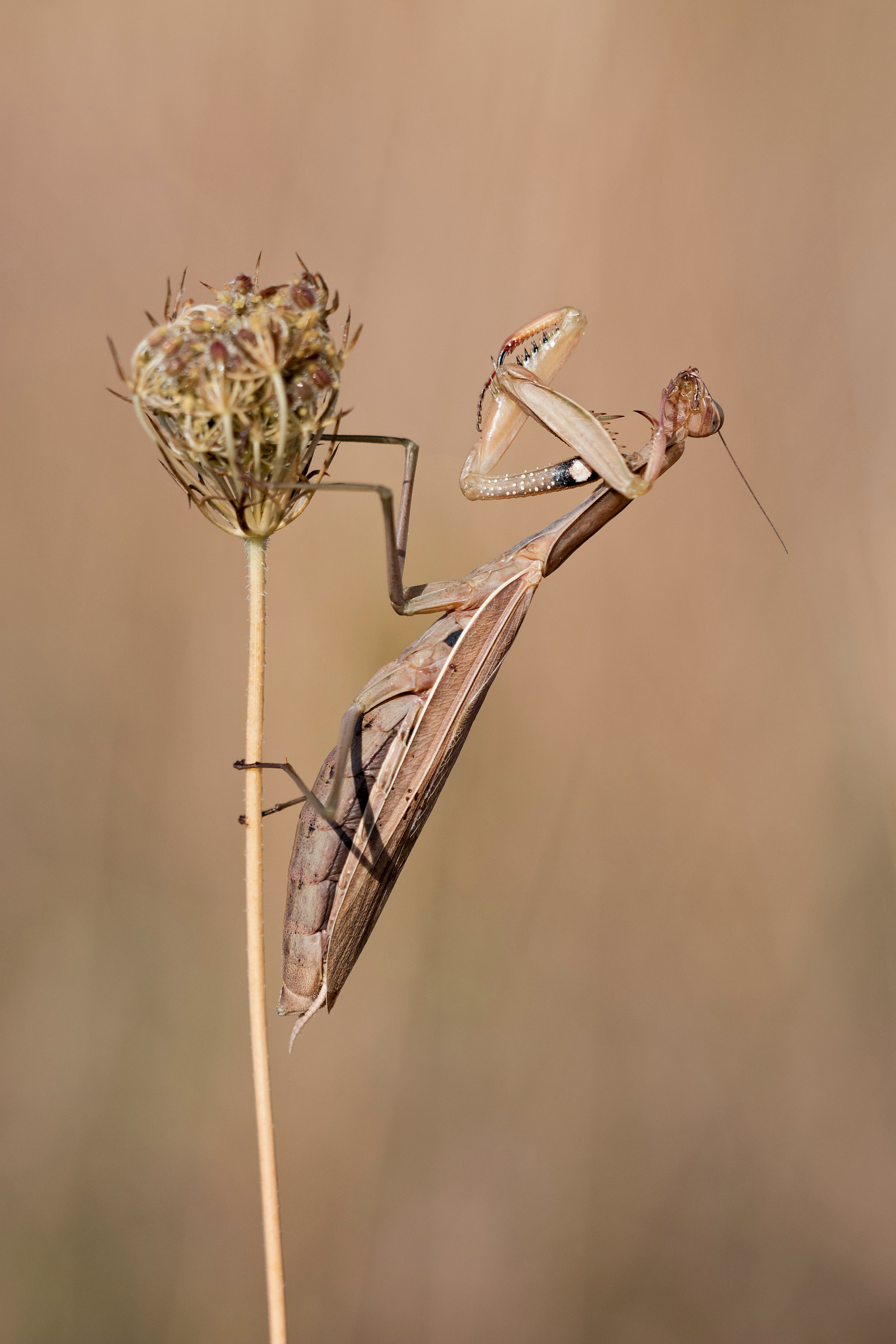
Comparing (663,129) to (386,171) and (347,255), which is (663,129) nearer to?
(386,171)

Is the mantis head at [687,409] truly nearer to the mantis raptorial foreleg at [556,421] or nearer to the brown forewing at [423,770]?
the mantis raptorial foreleg at [556,421]

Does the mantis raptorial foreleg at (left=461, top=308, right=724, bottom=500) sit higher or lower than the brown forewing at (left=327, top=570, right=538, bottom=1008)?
higher

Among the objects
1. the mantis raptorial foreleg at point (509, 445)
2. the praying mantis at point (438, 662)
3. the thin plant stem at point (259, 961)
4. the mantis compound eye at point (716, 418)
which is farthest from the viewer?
the mantis compound eye at point (716, 418)

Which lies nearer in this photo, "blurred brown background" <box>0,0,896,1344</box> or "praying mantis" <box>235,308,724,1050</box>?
"praying mantis" <box>235,308,724,1050</box>

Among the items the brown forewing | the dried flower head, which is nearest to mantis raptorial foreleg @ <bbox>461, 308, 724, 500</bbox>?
the brown forewing

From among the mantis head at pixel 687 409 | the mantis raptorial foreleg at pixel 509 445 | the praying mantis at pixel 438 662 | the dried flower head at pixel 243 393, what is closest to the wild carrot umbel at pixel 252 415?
the dried flower head at pixel 243 393

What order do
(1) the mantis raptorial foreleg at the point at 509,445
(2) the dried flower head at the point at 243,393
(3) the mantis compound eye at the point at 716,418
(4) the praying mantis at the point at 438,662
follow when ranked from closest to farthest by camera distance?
(2) the dried flower head at the point at 243,393, (4) the praying mantis at the point at 438,662, (1) the mantis raptorial foreleg at the point at 509,445, (3) the mantis compound eye at the point at 716,418

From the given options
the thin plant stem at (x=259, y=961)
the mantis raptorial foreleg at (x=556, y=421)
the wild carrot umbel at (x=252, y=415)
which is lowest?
the thin plant stem at (x=259, y=961)

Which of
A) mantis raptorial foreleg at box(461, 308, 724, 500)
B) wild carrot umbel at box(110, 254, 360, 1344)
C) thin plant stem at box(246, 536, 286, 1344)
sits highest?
mantis raptorial foreleg at box(461, 308, 724, 500)

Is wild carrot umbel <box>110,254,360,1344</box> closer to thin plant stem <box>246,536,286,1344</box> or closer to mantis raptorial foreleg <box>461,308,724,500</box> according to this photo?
thin plant stem <box>246,536,286,1344</box>
